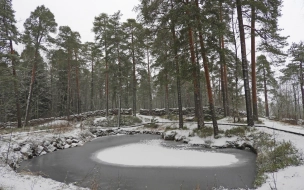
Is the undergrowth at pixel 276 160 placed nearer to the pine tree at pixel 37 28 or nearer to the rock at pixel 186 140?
the rock at pixel 186 140

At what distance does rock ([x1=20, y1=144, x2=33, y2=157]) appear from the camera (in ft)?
35.4

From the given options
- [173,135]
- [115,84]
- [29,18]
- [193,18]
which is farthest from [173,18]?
[29,18]

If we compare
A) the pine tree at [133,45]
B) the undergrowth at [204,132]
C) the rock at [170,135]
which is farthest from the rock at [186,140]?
the pine tree at [133,45]

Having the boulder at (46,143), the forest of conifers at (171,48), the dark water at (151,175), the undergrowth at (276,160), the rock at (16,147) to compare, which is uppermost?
the forest of conifers at (171,48)

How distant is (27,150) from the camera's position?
1108 centimetres

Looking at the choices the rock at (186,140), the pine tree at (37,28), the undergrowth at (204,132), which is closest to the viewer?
the undergrowth at (204,132)

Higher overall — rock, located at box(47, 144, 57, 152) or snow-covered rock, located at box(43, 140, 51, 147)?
snow-covered rock, located at box(43, 140, 51, 147)

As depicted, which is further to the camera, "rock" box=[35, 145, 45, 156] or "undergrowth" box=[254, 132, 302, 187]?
"rock" box=[35, 145, 45, 156]

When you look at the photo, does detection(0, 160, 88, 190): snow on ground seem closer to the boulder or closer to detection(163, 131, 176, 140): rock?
the boulder

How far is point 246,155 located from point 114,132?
1498cm

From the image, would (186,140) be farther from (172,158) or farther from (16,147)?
(16,147)

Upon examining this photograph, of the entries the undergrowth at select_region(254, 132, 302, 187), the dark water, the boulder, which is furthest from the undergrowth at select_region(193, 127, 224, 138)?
the boulder

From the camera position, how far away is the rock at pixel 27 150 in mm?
10789

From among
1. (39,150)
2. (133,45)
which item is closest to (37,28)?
(133,45)
